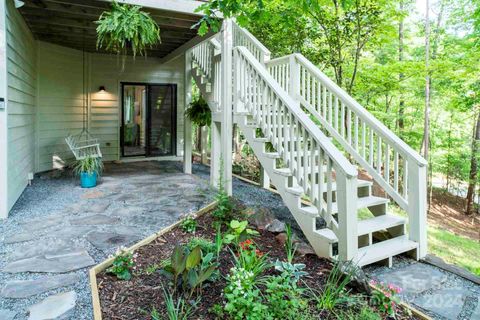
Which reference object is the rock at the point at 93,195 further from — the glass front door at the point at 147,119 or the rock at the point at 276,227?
the glass front door at the point at 147,119

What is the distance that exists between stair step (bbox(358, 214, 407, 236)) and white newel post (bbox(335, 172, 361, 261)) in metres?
0.37

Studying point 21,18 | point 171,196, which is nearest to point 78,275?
point 171,196

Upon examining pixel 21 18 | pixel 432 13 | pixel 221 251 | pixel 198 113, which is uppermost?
pixel 432 13

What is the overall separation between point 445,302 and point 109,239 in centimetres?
279

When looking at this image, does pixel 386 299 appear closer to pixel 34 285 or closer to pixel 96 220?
pixel 34 285

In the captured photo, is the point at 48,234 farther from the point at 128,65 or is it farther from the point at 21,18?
the point at 128,65

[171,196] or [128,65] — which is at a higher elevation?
[128,65]

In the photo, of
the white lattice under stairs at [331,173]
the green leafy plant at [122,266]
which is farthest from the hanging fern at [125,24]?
the green leafy plant at [122,266]

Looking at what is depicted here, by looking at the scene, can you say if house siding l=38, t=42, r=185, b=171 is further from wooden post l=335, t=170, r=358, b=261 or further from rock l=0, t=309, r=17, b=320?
wooden post l=335, t=170, r=358, b=261

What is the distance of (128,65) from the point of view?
27.4 ft

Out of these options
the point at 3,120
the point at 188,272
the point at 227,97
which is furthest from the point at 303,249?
the point at 3,120

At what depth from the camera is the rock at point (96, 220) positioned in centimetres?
374

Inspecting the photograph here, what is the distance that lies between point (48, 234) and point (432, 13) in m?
12.1

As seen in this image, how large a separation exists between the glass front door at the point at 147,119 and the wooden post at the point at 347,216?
655 centimetres
